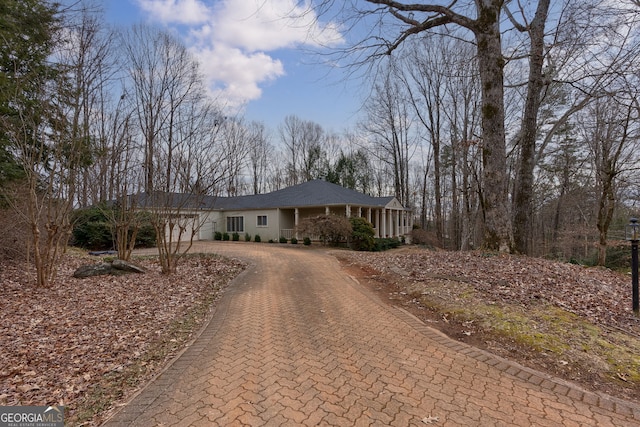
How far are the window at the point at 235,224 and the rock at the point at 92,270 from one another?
1486 centimetres

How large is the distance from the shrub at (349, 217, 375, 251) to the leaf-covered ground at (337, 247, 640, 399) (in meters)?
8.72

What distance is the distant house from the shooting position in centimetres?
1969

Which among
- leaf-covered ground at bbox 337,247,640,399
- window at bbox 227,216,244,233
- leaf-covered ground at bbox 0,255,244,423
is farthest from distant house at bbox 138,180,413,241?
leaf-covered ground at bbox 0,255,244,423

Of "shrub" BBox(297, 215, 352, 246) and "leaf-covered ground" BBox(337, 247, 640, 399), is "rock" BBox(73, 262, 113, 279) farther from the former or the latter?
"shrub" BBox(297, 215, 352, 246)

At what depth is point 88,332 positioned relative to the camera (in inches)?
154

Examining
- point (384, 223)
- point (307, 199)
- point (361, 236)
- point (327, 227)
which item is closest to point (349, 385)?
point (327, 227)

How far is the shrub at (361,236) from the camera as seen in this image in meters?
16.2

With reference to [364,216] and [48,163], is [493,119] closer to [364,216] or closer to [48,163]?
[48,163]

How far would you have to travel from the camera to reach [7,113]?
6773 mm

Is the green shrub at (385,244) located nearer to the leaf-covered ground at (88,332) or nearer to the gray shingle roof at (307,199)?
the gray shingle roof at (307,199)

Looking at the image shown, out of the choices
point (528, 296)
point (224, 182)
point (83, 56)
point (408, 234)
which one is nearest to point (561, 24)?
point (528, 296)

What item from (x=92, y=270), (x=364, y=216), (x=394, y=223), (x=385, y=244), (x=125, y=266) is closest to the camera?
(x=92, y=270)

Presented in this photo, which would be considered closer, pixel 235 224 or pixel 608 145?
pixel 608 145

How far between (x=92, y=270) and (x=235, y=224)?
15.5m
